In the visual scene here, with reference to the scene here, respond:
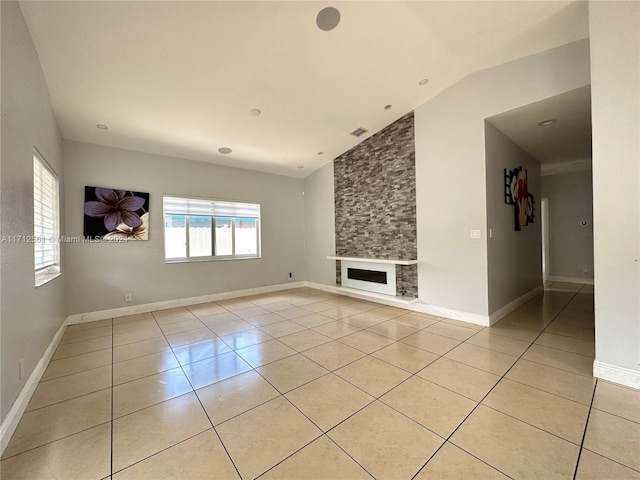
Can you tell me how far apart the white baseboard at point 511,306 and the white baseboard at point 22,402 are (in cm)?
464

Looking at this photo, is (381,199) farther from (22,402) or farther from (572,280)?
(572,280)

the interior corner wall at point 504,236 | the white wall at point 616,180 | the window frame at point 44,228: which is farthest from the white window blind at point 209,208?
the white wall at point 616,180

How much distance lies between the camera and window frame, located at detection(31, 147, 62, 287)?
8.15 ft

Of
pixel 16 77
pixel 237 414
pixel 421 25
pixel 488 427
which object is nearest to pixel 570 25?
pixel 421 25

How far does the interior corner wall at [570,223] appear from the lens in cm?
591

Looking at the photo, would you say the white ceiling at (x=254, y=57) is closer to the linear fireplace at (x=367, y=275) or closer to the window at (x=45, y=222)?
the window at (x=45, y=222)

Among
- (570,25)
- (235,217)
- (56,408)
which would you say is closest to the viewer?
(56,408)

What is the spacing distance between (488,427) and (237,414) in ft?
5.43

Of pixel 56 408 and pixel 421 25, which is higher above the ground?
pixel 421 25

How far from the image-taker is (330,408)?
6.02 ft

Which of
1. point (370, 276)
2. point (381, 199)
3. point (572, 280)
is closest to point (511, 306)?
point (370, 276)

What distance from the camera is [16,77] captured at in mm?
1946

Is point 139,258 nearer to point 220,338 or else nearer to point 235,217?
point 235,217

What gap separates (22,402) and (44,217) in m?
2.00
